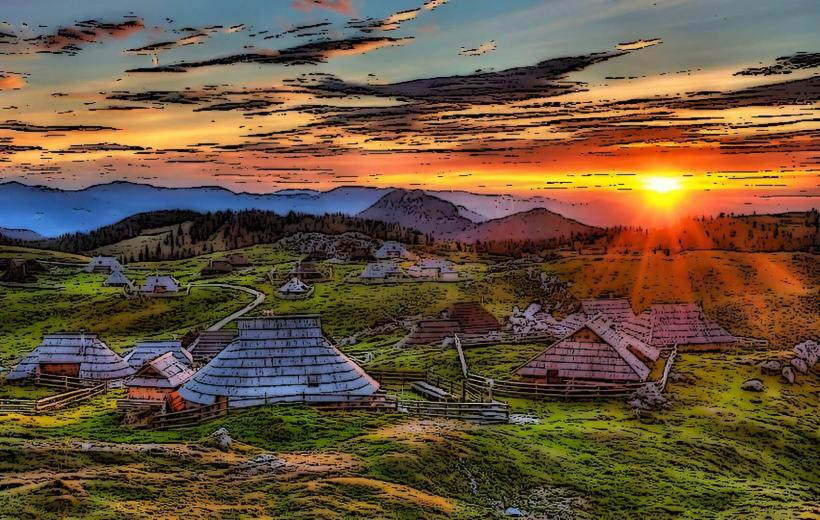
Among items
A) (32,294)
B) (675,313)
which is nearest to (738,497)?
(675,313)

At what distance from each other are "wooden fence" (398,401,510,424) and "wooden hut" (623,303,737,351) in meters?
27.0

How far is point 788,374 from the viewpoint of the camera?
4562 centimetres

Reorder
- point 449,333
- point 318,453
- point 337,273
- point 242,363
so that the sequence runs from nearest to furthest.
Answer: point 318,453 < point 242,363 < point 449,333 < point 337,273

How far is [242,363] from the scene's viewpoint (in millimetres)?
34000

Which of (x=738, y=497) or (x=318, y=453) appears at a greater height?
(x=318, y=453)

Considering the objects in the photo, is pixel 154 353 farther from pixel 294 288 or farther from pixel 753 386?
pixel 294 288

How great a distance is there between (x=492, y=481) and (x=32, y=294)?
90.1 meters

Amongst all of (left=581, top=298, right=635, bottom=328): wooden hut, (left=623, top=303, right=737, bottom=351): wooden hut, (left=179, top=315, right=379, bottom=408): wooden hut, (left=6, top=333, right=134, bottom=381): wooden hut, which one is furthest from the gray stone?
(left=6, top=333, right=134, bottom=381): wooden hut

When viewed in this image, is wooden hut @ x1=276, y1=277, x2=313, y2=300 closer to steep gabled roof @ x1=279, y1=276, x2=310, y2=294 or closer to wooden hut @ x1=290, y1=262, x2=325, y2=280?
steep gabled roof @ x1=279, y1=276, x2=310, y2=294

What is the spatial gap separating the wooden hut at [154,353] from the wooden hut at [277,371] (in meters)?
19.3

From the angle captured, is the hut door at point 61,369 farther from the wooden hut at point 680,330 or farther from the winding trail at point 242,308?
the wooden hut at point 680,330

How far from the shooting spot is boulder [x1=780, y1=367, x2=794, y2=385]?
4538 cm

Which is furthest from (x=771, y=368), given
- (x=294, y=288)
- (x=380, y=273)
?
(x=380, y=273)

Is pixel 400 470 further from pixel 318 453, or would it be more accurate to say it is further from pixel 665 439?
pixel 665 439
